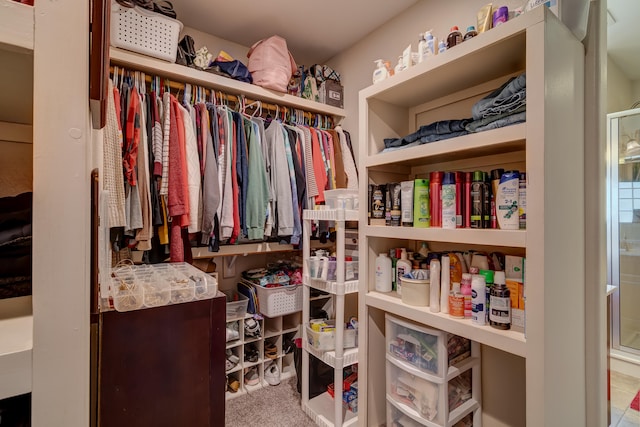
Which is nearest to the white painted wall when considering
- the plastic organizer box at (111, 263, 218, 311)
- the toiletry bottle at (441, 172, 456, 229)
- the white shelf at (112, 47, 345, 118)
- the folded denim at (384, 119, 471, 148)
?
the white shelf at (112, 47, 345, 118)

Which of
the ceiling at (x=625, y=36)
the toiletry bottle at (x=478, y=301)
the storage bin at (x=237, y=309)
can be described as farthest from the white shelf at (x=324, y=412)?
the ceiling at (x=625, y=36)

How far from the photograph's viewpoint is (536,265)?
0.88 m

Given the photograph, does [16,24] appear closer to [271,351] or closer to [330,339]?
[330,339]

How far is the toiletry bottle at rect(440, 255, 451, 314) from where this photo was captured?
1.16 meters

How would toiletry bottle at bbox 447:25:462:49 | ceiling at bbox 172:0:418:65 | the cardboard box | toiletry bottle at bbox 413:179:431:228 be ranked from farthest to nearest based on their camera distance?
the cardboard box, ceiling at bbox 172:0:418:65, toiletry bottle at bbox 413:179:431:228, toiletry bottle at bbox 447:25:462:49

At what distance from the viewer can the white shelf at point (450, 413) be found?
1.18 m

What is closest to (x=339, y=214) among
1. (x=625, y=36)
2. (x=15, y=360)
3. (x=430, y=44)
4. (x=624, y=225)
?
(x=430, y=44)

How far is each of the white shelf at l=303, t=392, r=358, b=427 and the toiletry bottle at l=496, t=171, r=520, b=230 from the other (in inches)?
51.5

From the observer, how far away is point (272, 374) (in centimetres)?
211

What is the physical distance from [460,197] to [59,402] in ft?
3.84

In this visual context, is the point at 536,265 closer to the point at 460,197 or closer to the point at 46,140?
the point at 460,197

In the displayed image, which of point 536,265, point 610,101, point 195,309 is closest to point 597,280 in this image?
point 536,265

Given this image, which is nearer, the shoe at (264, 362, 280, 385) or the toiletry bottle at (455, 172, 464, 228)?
the toiletry bottle at (455, 172, 464, 228)

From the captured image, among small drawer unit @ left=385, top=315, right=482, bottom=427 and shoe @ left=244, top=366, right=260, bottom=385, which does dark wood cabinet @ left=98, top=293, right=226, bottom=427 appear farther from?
shoe @ left=244, top=366, right=260, bottom=385
